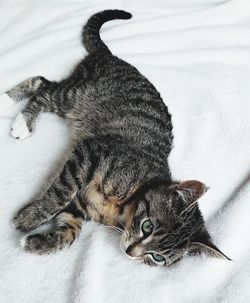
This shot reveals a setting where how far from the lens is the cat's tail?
2.31 meters

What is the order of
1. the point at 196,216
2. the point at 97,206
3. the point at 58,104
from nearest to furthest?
1. the point at 196,216
2. the point at 97,206
3. the point at 58,104

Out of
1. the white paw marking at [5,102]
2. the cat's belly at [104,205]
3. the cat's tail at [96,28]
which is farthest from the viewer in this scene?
the cat's tail at [96,28]

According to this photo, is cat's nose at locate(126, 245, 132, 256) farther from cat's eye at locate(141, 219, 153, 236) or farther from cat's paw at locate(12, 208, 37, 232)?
cat's paw at locate(12, 208, 37, 232)

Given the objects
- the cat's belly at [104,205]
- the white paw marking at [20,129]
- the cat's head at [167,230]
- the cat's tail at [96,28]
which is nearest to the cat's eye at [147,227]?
the cat's head at [167,230]

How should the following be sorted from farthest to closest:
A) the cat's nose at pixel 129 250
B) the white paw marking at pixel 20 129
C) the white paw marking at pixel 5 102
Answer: the white paw marking at pixel 5 102 < the white paw marking at pixel 20 129 < the cat's nose at pixel 129 250

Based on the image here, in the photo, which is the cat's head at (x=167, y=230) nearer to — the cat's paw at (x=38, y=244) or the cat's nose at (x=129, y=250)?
the cat's nose at (x=129, y=250)

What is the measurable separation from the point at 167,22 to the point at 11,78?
971 mm

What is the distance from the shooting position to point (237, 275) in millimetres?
1638

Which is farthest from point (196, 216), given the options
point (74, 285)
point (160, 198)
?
point (74, 285)

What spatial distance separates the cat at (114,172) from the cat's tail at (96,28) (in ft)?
0.25

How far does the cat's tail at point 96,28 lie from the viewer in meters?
2.31

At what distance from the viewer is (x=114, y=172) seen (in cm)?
173

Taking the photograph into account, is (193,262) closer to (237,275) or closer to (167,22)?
(237,275)

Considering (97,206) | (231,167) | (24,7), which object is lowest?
(97,206)
